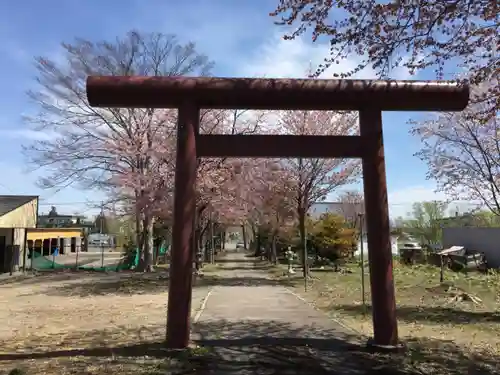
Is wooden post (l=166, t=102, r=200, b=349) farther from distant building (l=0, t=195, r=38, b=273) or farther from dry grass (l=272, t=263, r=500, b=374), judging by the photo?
distant building (l=0, t=195, r=38, b=273)

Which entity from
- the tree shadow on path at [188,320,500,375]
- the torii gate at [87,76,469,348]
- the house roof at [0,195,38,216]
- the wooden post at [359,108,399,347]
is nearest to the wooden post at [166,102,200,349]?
the torii gate at [87,76,469,348]

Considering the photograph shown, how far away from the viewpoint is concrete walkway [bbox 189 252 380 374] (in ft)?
21.0

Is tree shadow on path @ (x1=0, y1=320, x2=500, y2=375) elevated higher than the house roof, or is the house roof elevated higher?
the house roof

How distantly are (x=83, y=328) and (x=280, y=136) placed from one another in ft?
19.0

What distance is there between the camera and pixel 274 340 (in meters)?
8.06

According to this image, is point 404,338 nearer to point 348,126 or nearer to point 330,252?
point 348,126

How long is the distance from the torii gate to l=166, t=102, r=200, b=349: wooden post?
0.6 inches

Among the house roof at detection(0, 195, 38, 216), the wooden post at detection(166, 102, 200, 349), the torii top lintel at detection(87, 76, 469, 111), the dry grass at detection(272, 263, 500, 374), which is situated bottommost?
the dry grass at detection(272, 263, 500, 374)

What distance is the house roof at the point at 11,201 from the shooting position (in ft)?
96.7

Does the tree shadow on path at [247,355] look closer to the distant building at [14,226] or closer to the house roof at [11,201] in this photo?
the distant building at [14,226]

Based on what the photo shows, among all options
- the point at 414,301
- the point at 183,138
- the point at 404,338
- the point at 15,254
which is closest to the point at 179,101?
the point at 183,138

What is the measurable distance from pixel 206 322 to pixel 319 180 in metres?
14.6

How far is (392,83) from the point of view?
A: 7668mm

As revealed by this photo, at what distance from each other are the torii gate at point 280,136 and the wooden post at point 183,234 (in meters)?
0.02
